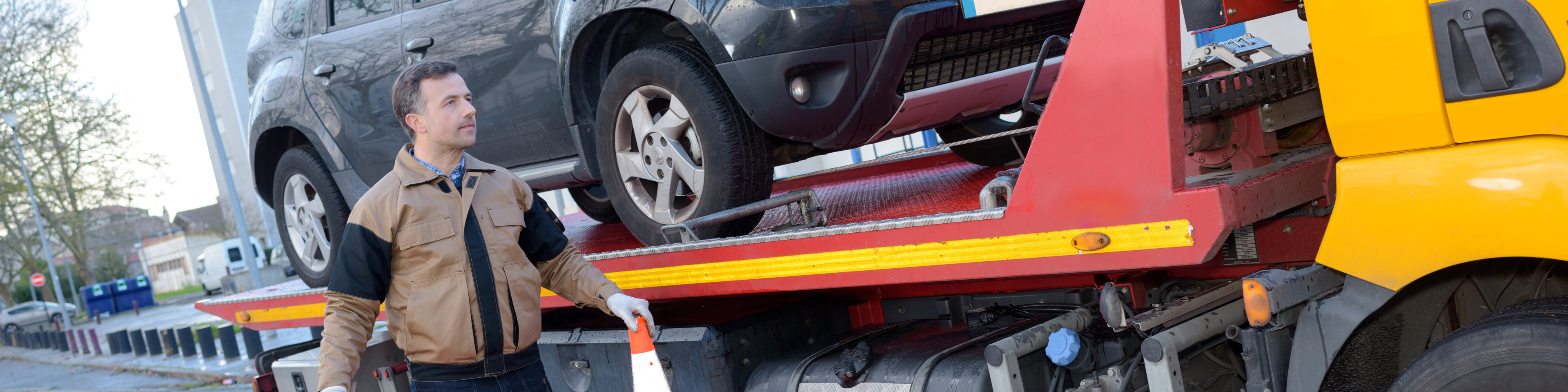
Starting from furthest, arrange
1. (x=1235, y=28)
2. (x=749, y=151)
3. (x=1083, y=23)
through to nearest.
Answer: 1. (x=1235, y=28)
2. (x=749, y=151)
3. (x=1083, y=23)

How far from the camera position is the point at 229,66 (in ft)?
156

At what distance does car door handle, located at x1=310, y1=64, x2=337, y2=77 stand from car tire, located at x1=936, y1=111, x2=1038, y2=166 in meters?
2.51

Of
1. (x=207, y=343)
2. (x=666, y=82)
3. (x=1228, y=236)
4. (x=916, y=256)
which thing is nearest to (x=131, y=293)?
(x=207, y=343)

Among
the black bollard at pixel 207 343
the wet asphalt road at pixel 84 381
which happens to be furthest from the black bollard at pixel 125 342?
the black bollard at pixel 207 343

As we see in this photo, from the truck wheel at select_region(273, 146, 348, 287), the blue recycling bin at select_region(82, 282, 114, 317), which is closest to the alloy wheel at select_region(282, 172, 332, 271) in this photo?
the truck wheel at select_region(273, 146, 348, 287)

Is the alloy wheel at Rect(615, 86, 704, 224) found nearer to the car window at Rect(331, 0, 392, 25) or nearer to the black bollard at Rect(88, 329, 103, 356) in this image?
the car window at Rect(331, 0, 392, 25)

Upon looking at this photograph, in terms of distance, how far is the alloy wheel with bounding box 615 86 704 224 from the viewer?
320 centimetres

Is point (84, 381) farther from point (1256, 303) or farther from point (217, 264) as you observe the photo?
point (217, 264)

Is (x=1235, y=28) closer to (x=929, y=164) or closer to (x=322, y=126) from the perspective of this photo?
(x=929, y=164)

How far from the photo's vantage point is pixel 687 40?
3258 mm

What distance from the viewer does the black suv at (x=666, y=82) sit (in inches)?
113

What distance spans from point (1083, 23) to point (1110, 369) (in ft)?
2.92

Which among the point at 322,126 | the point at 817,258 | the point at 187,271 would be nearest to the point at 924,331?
the point at 817,258

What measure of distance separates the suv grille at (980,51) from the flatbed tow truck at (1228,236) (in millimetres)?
131
